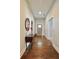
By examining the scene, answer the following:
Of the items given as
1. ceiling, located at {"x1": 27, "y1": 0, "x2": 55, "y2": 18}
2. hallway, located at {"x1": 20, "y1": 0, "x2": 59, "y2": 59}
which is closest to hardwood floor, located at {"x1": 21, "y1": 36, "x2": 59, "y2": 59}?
hallway, located at {"x1": 20, "y1": 0, "x2": 59, "y2": 59}

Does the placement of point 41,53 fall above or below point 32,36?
below

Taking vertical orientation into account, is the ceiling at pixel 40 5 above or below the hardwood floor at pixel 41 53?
above

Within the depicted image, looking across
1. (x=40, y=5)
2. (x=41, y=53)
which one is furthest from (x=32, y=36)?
(x=40, y=5)

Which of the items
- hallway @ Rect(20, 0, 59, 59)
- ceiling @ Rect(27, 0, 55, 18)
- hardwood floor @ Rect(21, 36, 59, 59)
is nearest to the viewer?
hardwood floor @ Rect(21, 36, 59, 59)

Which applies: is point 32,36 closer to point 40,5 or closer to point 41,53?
point 41,53

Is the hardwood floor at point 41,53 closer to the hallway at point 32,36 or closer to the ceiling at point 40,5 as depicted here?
the hallway at point 32,36

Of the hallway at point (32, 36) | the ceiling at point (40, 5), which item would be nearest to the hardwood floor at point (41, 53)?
the hallway at point (32, 36)

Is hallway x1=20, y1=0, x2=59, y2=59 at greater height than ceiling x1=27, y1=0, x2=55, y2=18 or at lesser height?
lesser

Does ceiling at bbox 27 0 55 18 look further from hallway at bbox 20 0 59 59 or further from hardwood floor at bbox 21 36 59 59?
hardwood floor at bbox 21 36 59 59

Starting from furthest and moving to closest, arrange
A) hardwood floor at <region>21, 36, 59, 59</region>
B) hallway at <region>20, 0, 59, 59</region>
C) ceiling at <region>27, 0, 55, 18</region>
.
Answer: ceiling at <region>27, 0, 55, 18</region> < hallway at <region>20, 0, 59, 59</region> < hardwood floor at <region>21, 36, 59, 59</region>
